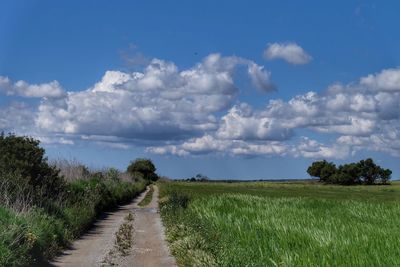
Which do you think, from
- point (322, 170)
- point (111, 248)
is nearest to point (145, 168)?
point (322, 170)

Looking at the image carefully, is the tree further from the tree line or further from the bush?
the bush

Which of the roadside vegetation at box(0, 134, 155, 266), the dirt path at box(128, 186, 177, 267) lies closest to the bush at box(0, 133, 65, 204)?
the roadside vegetation at box(0, 134, 155, 266)

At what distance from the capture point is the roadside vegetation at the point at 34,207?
47.0 feet

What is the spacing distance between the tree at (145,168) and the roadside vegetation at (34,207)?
372 ft

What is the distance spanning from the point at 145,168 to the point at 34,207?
5259 inches

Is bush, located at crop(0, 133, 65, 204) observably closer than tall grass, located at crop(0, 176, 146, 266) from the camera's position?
No

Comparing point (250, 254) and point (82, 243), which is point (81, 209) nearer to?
point (82, 243)

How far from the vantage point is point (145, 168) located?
153m

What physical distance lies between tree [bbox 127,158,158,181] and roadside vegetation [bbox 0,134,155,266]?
11344 centimetres

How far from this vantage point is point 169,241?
68.0 feet

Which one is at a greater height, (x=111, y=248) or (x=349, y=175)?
(x=349, y=175)

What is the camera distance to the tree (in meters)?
150

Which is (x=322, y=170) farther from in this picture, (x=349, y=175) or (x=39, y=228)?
(x=39, y=228)

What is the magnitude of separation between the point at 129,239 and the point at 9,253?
29.4ft
